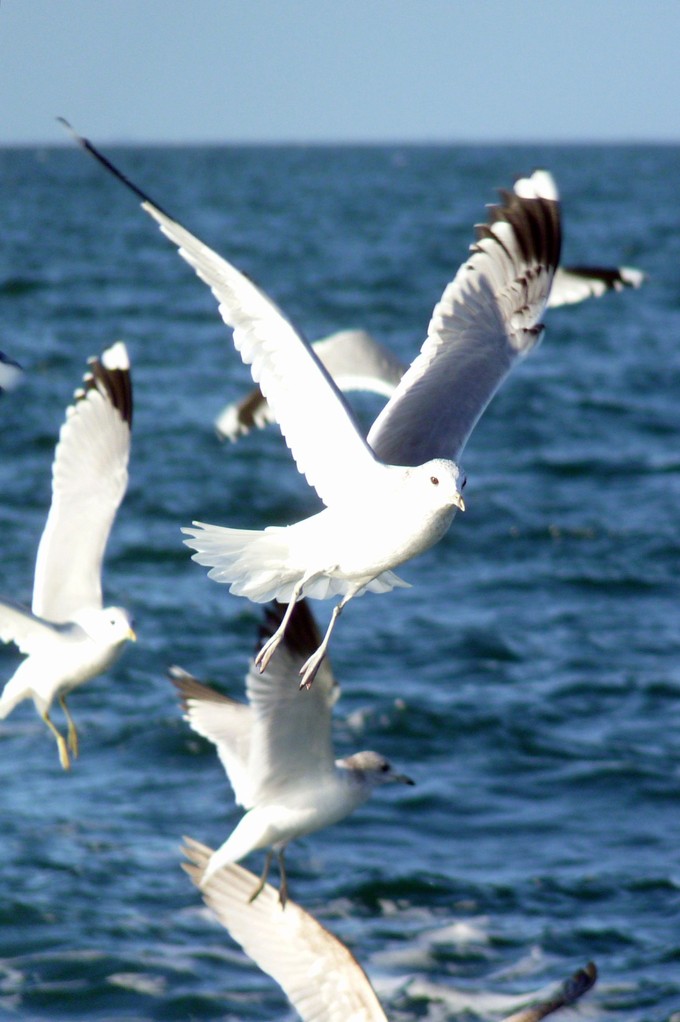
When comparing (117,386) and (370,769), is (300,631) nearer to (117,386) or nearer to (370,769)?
(370,769)

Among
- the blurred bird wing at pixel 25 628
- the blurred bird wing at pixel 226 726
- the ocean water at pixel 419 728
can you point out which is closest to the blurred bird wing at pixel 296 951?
the blurred bird wing at pixel 226 726

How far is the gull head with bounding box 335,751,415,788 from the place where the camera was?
319 inches

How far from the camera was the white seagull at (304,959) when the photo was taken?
271 inches

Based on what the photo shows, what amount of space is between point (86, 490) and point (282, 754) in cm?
152

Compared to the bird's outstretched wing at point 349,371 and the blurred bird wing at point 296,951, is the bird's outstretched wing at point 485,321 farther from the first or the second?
the bird's outstretched wing at point 349,371

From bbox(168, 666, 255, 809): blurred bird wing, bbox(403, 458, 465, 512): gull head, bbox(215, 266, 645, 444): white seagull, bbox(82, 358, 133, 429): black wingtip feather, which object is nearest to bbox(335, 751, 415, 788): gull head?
bbox(168, 666, 255, 809): blurred bird wing

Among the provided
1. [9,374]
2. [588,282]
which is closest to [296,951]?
[9,374]

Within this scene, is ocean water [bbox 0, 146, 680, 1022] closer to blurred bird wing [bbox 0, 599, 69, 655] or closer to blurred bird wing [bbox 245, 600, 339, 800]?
blurred bird wing [bbox 245, 600, 339, 800]

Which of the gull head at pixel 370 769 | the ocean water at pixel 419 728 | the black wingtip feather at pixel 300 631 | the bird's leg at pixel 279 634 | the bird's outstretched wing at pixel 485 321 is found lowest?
the ocean water at pixel 419 728

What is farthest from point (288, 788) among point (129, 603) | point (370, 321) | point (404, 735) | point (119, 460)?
point (370, 321)

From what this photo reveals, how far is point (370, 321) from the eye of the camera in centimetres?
2850

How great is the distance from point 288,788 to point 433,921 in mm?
1405

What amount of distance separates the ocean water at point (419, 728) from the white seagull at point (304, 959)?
1.97 ft

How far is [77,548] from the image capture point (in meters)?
7.73
